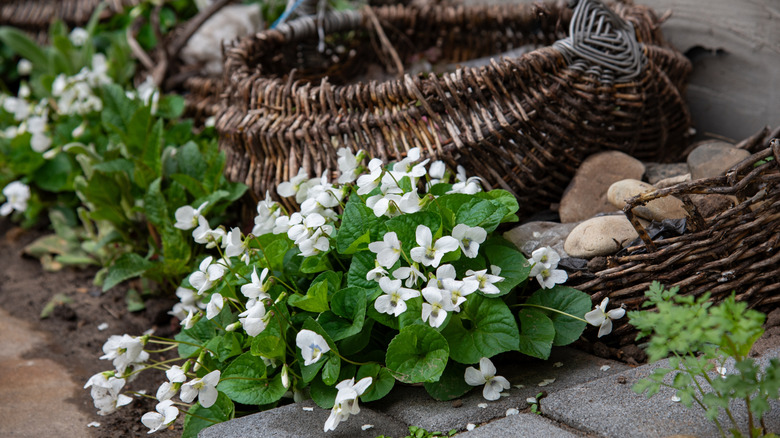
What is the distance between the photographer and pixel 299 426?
120cm

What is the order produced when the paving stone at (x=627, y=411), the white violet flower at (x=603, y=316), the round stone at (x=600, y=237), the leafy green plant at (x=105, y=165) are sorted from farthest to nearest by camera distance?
the leafy green plant at (x=105, y=165) → the round stone at (x=600, y=237) → the white violet flower at (x=603, y=316) → the paving stone at (x=627, y=411)

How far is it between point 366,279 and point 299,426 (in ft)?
1.06

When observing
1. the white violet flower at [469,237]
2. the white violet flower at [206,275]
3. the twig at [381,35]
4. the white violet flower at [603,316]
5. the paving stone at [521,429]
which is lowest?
the paving stone at [521,429]

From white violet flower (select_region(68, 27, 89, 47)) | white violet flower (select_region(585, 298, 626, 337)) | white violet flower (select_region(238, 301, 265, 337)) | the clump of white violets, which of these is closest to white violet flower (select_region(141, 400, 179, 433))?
the clump of white violets

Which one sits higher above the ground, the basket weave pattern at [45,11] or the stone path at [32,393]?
the basket weave pattern at [45,11]

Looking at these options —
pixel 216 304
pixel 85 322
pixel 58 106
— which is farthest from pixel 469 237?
pixel 58 106

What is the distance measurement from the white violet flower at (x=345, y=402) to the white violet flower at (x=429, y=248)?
25 centimetres

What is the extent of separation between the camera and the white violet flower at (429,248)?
119 centimetres

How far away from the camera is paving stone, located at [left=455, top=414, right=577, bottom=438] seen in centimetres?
109

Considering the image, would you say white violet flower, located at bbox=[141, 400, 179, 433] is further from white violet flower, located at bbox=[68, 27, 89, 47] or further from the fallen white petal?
white violet flower, located at bbox=[68, 27, 89, 47]

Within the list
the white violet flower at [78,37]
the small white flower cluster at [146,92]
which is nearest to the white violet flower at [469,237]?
the small white flower cluster at [146,92]

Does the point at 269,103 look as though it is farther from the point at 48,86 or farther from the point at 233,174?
the point at 48,86

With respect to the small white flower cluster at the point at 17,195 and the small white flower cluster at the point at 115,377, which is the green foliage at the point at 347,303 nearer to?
the small white flower cluster at the point at 115,377

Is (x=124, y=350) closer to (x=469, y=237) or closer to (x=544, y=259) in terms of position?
(x=469, y=237)
